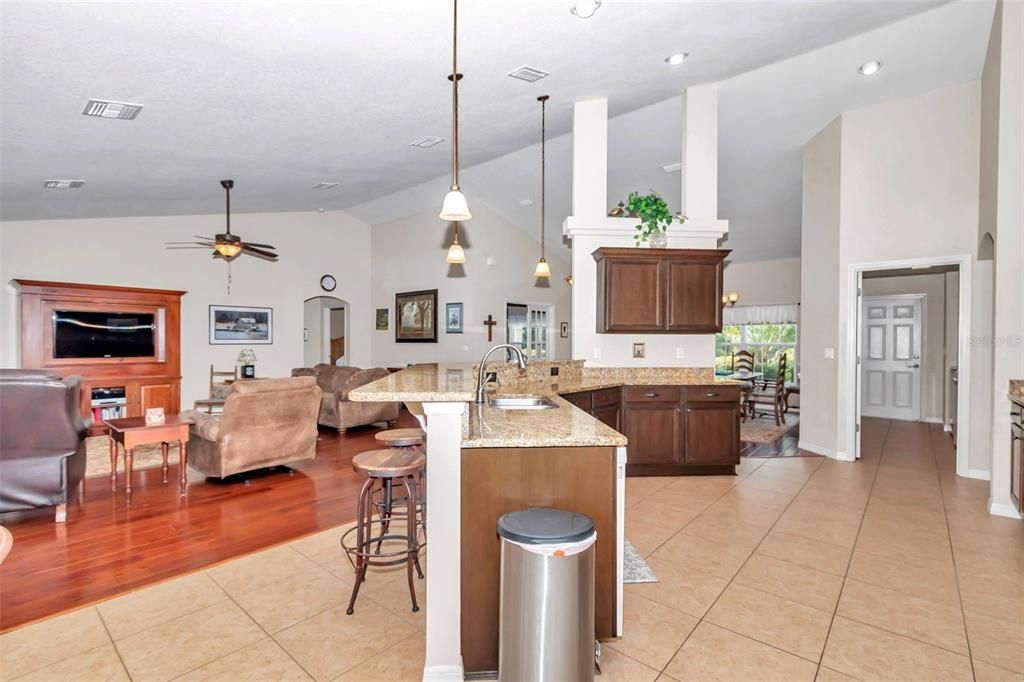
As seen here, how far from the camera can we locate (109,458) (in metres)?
5.11

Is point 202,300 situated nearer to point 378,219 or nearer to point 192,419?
point 378,219

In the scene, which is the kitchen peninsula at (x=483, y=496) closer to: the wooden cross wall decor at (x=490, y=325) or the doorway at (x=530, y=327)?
the wooden cross wall decor at (x=490, y=325)

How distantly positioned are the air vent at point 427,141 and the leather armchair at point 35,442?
3.51 meters

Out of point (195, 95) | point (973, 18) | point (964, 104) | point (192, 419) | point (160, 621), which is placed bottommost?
point (160, 621)

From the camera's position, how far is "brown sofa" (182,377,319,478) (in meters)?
4.18

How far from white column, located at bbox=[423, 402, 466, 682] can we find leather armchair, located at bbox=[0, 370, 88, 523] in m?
3.18

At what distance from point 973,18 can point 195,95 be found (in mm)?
5774

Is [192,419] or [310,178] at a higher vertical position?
[310,178]

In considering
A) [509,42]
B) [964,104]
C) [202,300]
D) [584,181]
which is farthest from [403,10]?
[202,300]

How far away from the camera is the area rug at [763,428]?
6305 millimetres

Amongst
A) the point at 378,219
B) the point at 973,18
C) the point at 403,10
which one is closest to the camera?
the point at 403,10

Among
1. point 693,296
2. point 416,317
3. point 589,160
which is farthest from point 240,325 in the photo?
point 693,296

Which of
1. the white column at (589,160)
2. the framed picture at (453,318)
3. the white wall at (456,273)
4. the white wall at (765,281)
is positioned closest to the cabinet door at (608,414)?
the white column at (589,160)

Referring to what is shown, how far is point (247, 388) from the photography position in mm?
4199
